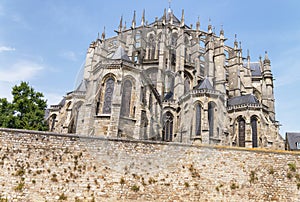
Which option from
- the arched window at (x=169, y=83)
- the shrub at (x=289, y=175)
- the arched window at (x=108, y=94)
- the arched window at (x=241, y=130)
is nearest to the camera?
the shrub at (x=289, y=175)

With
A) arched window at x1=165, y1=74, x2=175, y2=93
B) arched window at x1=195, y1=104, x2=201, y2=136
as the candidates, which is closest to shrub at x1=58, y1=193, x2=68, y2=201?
arched window at x1=195, y1=104, x2=201, y2=136

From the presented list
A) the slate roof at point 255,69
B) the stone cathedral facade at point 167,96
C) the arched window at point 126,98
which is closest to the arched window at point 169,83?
the stone cathedral facade at point 167,96

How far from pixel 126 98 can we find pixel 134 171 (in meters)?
8.40

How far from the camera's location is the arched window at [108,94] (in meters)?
19.5

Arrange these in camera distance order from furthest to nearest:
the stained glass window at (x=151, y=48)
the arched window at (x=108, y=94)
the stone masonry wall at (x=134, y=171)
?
the stained glass window at (x=151, y=48), the arched window at (x=108, y=94), the stone masonry wall at (x=134, y=171)

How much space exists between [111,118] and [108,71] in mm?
3906

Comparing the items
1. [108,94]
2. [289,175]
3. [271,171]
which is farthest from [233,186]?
[108,94]

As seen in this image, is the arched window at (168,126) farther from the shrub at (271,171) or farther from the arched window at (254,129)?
the shrub at (271,171)

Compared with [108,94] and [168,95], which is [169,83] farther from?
[108,94]

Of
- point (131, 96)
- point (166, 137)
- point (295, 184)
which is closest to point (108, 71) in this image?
point (131, 96)

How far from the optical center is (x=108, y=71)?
66.2ft

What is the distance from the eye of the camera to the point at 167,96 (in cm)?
2945

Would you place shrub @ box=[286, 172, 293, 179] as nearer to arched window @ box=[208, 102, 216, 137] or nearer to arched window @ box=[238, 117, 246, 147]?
arched window @ box=[208, 102, 216, 137]

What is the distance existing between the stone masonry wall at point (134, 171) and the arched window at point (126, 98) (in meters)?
6.91
